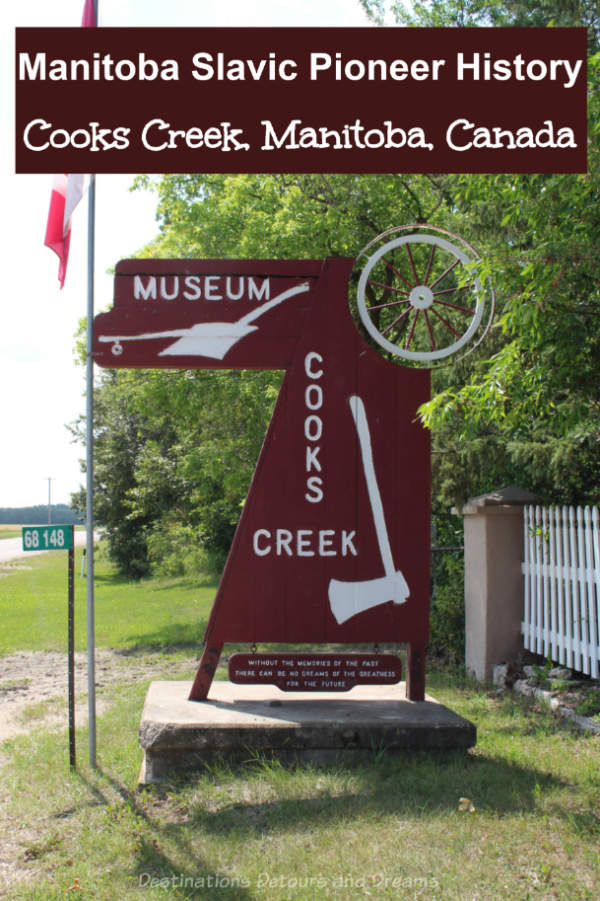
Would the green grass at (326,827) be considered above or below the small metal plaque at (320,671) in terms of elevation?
below

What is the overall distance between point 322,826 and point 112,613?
14.0 metres

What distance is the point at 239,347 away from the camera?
603 centimetres

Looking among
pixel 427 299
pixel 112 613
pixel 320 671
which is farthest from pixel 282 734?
pixel 112 613

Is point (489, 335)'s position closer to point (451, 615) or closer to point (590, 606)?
point (590, 606)

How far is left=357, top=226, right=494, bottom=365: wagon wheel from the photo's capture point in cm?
601

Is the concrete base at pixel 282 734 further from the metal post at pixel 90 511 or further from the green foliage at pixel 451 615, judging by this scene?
the green foliage at pixel 451 615

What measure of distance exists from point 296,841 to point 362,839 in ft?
1.13

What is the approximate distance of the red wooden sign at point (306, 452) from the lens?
19.4 ft

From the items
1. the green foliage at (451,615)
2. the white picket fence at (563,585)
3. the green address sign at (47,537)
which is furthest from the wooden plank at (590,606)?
the green address sign at (47,537)

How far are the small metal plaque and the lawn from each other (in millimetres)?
616

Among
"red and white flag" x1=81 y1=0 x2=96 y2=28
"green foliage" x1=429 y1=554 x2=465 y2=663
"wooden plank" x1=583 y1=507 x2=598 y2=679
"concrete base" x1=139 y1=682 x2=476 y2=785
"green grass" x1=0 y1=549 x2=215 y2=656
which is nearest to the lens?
"concrete base" x1=139 y1=682 x2=476 y2=785

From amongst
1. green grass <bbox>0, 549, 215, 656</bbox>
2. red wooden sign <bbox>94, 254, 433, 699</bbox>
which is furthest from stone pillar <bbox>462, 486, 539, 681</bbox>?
green grass <bbox>0, 549, 215, 656</bbox>

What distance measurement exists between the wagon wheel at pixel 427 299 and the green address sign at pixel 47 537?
261 centimetres

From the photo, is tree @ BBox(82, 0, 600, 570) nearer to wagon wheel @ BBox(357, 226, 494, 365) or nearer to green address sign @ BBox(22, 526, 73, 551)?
wagon wheel @ BBox(357, 226, 494, 365)
